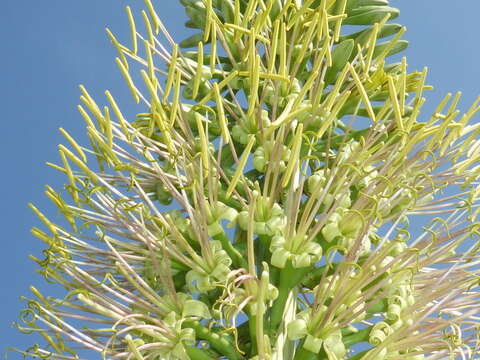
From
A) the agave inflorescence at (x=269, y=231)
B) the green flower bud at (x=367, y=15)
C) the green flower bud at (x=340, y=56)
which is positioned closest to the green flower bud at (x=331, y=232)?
the agave inflorescence at (x=269, y=231)

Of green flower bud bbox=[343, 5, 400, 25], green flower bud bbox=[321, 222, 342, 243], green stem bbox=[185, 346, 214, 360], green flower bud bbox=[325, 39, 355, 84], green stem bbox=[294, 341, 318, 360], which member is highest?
green flower bud bbox=[343, 5, 400, 25]

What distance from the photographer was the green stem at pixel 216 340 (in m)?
2.38

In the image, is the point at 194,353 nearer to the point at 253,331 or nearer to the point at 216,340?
the point at 216,340

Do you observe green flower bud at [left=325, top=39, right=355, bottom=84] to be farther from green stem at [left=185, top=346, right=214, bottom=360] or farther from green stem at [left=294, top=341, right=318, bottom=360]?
green stem at [left=185, top=346, right=214, bottom=360]

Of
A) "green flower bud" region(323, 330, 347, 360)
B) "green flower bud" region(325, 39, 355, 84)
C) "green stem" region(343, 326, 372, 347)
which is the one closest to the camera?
"green flower bud" region(323, 330, 347, 360)

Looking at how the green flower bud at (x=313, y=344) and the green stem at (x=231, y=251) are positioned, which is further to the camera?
the green stem at (x=231, y=251)

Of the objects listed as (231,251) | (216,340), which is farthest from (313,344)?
(231,251)

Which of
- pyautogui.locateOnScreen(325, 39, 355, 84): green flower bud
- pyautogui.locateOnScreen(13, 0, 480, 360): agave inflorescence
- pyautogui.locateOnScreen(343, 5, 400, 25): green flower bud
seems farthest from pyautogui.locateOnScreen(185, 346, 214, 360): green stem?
pyautogui.locateOnScreen(343, 5, 400, 25): green flower bud

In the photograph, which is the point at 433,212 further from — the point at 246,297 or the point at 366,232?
the point at 246,297

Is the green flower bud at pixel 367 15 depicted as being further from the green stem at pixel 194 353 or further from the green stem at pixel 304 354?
the green stem at pixel 194 353

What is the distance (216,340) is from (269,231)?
1.36ft

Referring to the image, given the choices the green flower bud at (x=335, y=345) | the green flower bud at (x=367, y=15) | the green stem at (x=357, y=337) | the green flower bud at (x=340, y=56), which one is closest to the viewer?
the green flower bud at (x=335, y=345)

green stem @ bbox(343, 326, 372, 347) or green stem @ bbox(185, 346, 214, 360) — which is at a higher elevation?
green stem @ bbox(185, 346, 214, 360)

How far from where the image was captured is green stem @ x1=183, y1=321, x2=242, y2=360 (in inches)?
93.5
